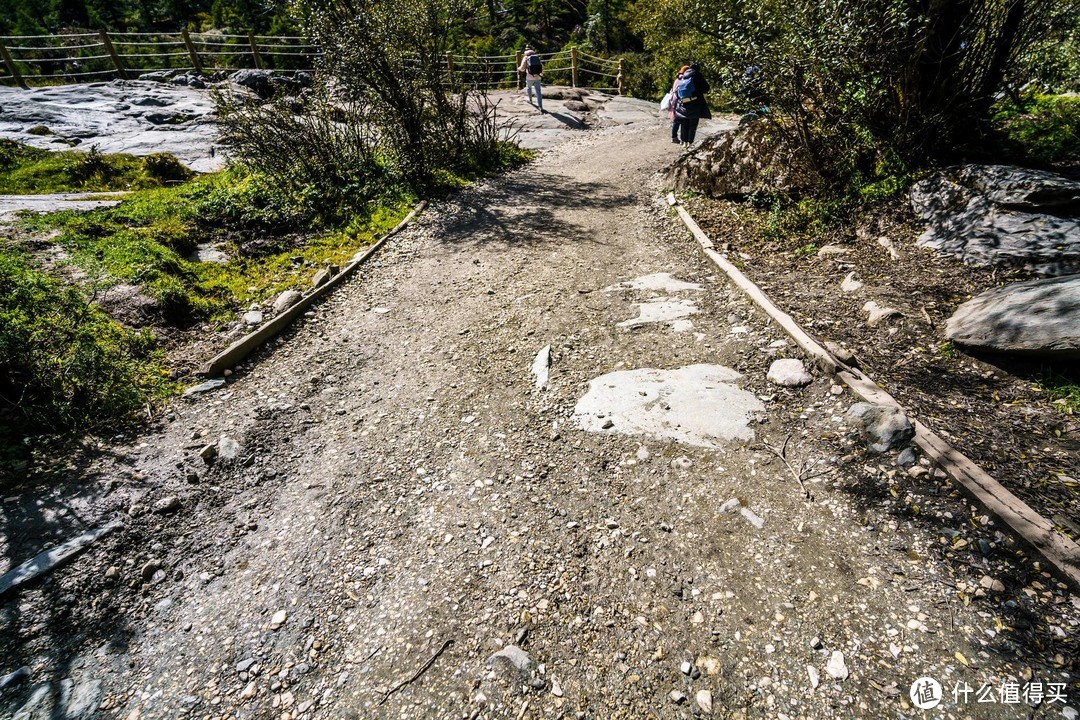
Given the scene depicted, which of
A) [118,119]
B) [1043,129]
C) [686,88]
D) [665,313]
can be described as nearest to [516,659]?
[665,313]

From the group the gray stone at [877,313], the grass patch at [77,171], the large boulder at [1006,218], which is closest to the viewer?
the large boulder at [1006,218]

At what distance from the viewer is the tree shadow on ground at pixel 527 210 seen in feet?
24.6

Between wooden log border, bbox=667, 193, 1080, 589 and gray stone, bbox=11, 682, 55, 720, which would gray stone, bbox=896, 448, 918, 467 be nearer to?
wooden log border, bbox=667, 193, 1080, 589

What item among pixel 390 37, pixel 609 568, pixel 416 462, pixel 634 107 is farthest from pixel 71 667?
pixel 634 107

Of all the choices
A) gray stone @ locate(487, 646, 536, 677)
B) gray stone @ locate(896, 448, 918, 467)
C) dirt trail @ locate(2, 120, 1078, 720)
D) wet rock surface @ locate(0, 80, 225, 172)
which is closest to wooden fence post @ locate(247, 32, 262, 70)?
wet rock surface @ locate(0, 80, 225, 172)

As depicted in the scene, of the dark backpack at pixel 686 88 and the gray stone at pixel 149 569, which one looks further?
the dark backpack at pixel 686 88

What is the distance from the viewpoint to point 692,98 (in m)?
10.2

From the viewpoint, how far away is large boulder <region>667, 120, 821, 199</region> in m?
6.60

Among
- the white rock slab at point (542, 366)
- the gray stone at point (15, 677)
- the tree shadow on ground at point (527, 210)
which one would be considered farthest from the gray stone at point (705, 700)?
the tree shadow on ground at point (527, 210)

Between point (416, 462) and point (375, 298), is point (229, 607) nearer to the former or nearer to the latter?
point (416, 462)

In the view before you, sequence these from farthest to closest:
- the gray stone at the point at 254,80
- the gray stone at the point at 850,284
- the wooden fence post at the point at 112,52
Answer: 1. the wooden fence post at the point at 112,52
2. the gray stone at the point at 254,80
3. the gray stone at the point at 850,284

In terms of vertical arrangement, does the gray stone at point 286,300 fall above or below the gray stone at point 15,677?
above

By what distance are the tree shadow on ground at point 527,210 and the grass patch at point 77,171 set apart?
586 centimetres

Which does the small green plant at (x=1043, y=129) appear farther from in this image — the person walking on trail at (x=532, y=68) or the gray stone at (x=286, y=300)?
the person walking on trail at (x=532, y=68)
